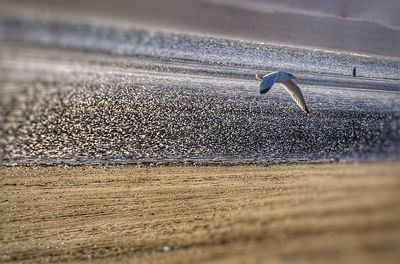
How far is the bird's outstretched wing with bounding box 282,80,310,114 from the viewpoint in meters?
7.38

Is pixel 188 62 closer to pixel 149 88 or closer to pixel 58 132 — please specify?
pixel 149 88

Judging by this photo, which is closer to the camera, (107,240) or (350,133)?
(107,240)

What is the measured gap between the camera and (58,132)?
6.84 meters

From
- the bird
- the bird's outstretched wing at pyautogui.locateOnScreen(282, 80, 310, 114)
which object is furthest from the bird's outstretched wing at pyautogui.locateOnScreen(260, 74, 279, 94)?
the bird's outstretched wing at pyautogui.locateOnScreen(282, 80, 310, 114)

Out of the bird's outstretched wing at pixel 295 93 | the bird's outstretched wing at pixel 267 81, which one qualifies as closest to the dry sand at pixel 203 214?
the bird's outstretched wing at pixel 267 81

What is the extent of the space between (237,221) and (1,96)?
13.0ft

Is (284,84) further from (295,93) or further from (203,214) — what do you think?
(203,214)

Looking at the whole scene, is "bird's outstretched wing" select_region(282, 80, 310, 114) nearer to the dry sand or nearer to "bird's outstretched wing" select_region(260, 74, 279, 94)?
"bird's outstretched wing" select_region(260, 74, 279, 94)

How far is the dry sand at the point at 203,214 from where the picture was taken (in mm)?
3902

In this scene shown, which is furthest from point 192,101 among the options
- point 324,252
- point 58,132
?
point 324,252

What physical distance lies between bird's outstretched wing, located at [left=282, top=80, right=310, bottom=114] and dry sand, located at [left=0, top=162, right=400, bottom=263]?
4.64 ft

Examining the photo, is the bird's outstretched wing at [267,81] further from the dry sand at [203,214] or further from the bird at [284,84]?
the dry sand at [203,214]

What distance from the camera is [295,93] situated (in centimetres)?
761

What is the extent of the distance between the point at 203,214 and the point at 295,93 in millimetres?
3016
